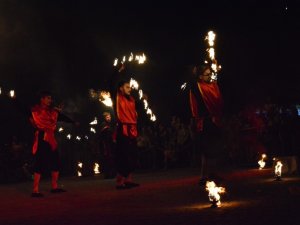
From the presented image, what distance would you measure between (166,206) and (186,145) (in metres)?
13.9

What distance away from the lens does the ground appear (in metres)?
6.91

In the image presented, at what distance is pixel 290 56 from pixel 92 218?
1455 centimetres

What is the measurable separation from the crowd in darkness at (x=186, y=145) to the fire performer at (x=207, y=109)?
6801 millimetres

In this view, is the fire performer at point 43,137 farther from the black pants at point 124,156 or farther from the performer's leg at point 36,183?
the black pants at point 124,156

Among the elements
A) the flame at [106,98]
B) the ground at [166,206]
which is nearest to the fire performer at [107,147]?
the flame at [106,98]

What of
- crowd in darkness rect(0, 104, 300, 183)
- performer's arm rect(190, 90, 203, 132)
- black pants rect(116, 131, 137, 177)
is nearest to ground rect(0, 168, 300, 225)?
black pants rect(116, 131, 137, 177)

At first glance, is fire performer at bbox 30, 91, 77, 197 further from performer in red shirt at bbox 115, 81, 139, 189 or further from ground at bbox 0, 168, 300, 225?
performer in red shirt at bbox 115, 81, 139, 189

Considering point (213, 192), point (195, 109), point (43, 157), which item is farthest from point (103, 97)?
point (213, 192)

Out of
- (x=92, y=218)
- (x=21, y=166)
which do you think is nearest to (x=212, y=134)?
(x=92, y=218)

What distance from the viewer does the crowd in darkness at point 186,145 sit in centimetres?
1797

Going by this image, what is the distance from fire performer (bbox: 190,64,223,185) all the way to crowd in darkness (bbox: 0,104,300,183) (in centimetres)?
680

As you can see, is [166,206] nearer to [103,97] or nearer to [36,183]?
[36,183]

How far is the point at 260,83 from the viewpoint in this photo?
2258 cm

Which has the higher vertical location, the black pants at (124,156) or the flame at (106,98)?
the flame at (106,98)
